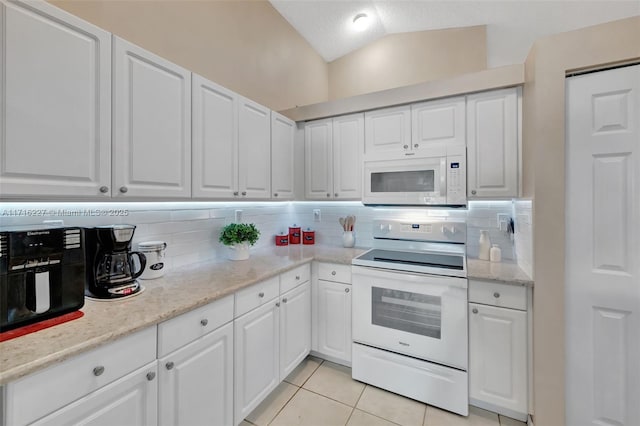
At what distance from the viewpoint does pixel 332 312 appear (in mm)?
2150

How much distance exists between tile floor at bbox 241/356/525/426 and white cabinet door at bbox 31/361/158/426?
32.6 inches

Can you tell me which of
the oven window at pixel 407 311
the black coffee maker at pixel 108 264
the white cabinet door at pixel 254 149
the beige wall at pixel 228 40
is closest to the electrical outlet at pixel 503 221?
the oven window at pixel 407 311

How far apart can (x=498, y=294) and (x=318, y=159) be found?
184cm

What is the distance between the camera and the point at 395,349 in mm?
1893

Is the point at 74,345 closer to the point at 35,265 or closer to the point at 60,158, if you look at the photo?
the point at 35,265

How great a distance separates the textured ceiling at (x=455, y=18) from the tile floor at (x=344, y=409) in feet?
8.74

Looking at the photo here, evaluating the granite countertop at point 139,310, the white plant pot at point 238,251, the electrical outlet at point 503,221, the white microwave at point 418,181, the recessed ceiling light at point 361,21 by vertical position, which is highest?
the recessed ceiling light at point 361,21

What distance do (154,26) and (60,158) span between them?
1.12 metres

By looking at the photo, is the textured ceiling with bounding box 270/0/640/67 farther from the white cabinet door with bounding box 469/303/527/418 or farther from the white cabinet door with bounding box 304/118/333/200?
the white cabinet door with bounding box 469/303/527/418

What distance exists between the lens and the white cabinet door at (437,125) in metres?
2.01

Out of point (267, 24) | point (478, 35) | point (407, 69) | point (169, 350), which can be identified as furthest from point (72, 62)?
point (478, 35)

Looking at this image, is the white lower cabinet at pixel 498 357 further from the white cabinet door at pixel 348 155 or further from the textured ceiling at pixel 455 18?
the textured ceiling at pixel 455 18

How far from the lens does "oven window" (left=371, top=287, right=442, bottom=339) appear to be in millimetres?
1794

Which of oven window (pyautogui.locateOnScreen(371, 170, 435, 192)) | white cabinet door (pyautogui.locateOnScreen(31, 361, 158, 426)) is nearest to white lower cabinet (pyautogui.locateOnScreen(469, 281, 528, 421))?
oven window (pyautogui.locateOnScreen(371, 170, 435, 192))
